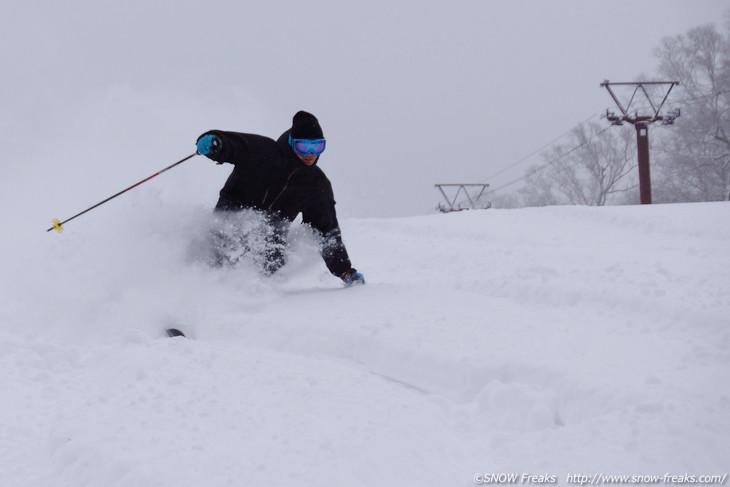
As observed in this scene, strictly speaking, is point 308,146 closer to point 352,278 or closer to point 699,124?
point 352,278

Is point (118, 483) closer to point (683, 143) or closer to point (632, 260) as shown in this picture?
point (632, 260)

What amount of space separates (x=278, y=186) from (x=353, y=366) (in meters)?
2.42

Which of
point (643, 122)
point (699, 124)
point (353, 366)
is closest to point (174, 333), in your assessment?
point (353, 366)

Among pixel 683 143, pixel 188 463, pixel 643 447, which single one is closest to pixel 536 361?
pixel 643 447

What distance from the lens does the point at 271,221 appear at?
16.9 ft

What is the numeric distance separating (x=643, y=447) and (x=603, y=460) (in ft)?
0.43

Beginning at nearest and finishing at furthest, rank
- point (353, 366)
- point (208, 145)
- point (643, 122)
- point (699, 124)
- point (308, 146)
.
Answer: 1. point (353, 366)
2. point (208, 145)
3. point (308, 146)
4. point (643, 122)
5. point (699, 124)

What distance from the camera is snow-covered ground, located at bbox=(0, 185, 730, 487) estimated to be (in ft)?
6.18

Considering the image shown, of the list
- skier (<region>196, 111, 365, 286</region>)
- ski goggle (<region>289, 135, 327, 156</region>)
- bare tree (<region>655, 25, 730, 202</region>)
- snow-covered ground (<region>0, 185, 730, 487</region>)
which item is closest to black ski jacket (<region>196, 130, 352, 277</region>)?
skier (<region>196, 111, 365, 286</region>)

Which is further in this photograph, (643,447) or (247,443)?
(247,443)

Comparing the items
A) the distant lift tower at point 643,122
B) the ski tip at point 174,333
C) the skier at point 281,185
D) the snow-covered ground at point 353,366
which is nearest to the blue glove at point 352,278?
the skier at point 281,185

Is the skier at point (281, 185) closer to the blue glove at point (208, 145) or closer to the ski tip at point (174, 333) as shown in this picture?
the blue glove at point (208, 145)

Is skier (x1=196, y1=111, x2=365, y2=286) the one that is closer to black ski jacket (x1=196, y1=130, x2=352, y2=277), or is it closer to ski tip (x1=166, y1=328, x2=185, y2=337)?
black ski jacket (x1=196, y1=130, x2=352, y2=277)

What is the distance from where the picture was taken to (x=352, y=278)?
16.3 feet
